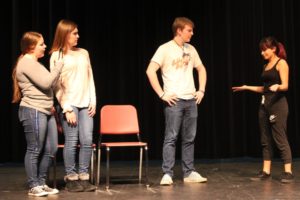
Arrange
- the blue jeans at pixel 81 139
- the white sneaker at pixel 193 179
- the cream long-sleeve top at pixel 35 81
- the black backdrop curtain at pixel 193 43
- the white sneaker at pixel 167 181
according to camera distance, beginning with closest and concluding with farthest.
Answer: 1. the cream long-sleeve top at pixel 35 81
2. the blue jeans at pixel 81 139
3. the white sneaker at pixel 167 181
4. the white sneaker at pixel 193 179
5. the black backdrop curtain at pixel 193 43

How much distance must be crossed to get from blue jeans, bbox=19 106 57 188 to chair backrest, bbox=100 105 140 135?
91cm

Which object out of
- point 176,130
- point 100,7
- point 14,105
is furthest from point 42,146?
point 100,7

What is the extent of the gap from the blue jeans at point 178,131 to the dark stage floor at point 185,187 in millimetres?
183

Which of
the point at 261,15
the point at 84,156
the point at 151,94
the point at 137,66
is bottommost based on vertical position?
the point at 84,156

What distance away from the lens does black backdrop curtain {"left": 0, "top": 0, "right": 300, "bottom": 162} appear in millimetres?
5883

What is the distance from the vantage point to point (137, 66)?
5.99 metres

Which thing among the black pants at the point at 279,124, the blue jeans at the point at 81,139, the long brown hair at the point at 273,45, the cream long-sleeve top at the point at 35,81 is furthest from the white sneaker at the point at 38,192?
the long brown hair at the point at 273,45

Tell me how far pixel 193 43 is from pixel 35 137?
10.4ft

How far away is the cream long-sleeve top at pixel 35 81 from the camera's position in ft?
11.1

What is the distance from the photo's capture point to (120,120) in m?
4.44

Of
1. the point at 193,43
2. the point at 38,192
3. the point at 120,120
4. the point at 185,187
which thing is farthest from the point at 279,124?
the point at 193,43

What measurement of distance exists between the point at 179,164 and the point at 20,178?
2.01 m

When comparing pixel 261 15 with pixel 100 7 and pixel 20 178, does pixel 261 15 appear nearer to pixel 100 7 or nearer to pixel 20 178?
pixel 100 7

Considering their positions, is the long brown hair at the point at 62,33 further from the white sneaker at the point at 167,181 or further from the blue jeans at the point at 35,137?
the white sneaker at the point at 167,181
